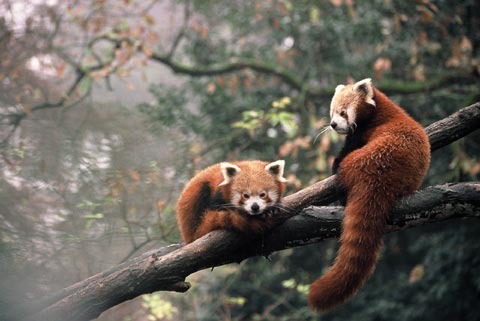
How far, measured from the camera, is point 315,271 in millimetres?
8828

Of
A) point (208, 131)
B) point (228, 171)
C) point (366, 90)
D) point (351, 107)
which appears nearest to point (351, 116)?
point (351, 107)

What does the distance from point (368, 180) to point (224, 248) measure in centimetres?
90

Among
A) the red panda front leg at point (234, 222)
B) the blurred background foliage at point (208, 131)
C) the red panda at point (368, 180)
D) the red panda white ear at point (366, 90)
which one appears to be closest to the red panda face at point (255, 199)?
the red panda front leg at point (234, 222)

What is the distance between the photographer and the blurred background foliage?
A: 15.9 ft

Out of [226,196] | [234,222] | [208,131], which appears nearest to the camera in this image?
[234,222]

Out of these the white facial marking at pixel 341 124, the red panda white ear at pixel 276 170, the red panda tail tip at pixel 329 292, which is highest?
the white facial marking at pixel 341 124

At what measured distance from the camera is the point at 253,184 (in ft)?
11.4

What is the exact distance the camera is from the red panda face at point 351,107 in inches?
139

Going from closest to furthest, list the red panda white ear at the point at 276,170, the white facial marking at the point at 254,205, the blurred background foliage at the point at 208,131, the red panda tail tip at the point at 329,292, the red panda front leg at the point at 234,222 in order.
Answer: the red panda tail tip at the point at 329,292
the red panda front leg at the point at 234,222
the white facial marking at the point at 254,205
the red panda white ear at the point at 276,170
the blurred background foliage at the point at 208,131

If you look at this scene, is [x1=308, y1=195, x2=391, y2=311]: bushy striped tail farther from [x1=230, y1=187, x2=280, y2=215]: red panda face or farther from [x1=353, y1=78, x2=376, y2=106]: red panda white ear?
[x1=353, y1=78, x2=376, y2=106]: red panda white ear

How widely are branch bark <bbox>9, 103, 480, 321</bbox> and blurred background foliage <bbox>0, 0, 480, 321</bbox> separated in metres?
0.67

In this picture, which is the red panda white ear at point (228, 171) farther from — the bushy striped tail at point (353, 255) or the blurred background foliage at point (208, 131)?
the blurred background foliage at point (208, 131)

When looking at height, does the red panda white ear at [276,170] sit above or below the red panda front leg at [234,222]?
above

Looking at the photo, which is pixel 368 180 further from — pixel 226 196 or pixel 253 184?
pixel 226 196
